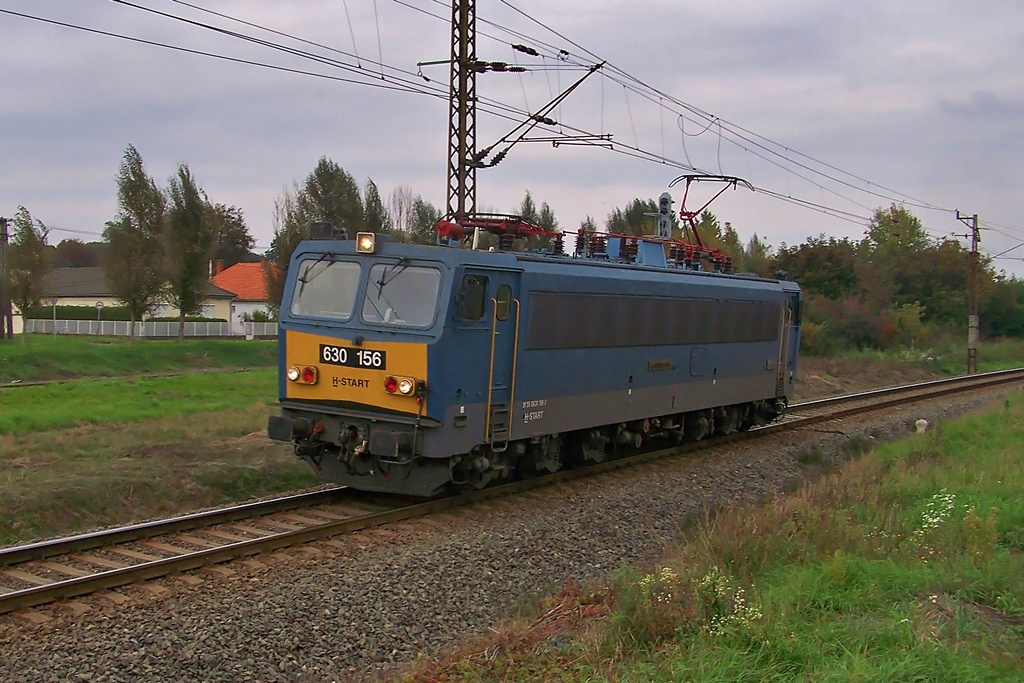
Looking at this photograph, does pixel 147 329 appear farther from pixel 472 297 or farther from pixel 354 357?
pixel 472 297

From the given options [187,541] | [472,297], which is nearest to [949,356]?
[472,297]

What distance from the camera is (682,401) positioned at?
1641cm

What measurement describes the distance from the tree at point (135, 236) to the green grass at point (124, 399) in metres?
8.31

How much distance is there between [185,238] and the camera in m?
34.2

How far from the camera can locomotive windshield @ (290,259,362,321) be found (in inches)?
448

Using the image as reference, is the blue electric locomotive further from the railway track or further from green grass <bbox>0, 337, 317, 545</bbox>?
green grass <bbox>0, 337, 317, 545</bbox>

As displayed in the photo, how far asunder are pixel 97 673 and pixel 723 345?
1306cm

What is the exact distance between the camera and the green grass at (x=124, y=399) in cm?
1756

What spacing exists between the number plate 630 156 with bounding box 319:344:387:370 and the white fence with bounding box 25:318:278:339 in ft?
129

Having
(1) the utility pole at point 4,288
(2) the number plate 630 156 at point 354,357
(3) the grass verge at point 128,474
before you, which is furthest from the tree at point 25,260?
(2) the number plate 630 156 at point 354,357

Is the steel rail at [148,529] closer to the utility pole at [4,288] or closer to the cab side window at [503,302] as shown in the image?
the cab side window at [503,302]

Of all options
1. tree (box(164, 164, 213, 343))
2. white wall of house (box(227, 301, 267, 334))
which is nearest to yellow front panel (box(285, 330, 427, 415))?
tree (box(164, 164, 213, 343))

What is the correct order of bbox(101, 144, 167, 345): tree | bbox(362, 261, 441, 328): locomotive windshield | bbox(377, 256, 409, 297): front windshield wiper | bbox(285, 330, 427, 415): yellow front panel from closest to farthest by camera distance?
bbox(285, 330, 427, 415): yellow front panel < bbox(362, 261, 441, 328): locomotive windshield < bbox(377, 256, 409, 297): front windshield wiper < bbox(101, 144, 167, 345): tree

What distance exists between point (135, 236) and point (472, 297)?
2609 cm
